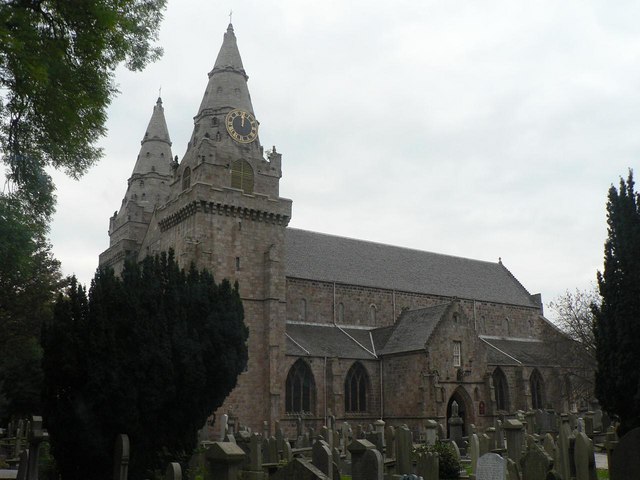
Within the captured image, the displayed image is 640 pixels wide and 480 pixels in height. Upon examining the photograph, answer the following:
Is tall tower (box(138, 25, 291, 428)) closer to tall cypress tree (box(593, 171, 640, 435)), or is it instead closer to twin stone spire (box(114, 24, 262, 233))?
twin stone spire (box(114, 24, 262, 233))

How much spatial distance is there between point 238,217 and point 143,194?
11742mm

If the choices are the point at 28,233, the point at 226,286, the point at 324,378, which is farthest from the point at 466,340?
the point at 28,233

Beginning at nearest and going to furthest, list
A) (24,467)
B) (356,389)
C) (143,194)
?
1. (24,467)
2. (356,389)
3. (143,194)

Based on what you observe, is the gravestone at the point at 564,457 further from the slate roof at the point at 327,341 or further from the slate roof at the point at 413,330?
the slate roof at the point at 327,341

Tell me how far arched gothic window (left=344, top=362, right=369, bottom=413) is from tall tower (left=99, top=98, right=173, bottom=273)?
16.5 metres

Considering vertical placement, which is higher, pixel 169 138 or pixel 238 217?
pixel 169 138

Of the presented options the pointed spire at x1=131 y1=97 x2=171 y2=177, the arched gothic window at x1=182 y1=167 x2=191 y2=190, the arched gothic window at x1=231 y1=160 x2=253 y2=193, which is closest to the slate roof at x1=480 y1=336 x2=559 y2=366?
the arched gothic window at x1=231 y1=160 x2=253 y2=193

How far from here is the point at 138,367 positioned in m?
15.1

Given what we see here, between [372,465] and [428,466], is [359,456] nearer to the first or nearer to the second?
[372,465]

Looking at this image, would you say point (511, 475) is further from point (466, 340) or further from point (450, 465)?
point (466, 340)

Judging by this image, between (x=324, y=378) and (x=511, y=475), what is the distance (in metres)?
22.9

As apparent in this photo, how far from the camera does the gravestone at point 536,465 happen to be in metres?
13.5

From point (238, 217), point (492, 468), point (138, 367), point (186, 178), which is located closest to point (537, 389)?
point (238, 217)

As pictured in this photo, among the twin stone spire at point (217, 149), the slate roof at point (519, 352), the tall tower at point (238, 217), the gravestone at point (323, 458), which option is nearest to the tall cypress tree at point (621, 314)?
the gravestone at point (323, 458)
